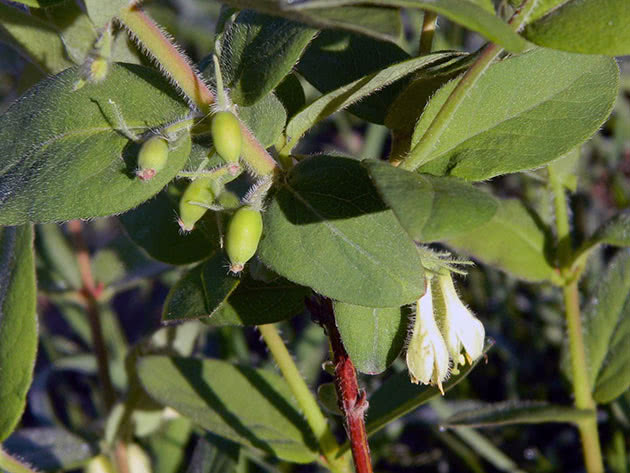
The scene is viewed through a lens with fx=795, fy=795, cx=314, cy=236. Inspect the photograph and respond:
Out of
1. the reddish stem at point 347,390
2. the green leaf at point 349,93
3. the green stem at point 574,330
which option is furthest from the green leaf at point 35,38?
the green stem at point 574,330

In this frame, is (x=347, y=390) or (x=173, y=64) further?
(x=347, y=390)

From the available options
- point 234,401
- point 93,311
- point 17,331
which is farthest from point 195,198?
point 93,311

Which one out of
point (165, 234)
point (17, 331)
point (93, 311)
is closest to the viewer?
point (17, 331)

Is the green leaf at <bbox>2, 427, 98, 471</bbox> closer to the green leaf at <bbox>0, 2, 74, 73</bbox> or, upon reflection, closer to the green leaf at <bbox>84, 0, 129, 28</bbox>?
the green leaf at <bbox>0, 2, 74, 73</bbox>

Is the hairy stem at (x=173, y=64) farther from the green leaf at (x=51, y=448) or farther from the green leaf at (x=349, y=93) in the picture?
the green leaf at (x=51, y=448)

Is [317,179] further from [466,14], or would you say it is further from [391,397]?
[391,397]

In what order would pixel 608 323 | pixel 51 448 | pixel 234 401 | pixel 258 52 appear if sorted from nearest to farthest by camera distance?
pixel 258 52
pixel 234 401
pixel 608 323
pixel 51 448

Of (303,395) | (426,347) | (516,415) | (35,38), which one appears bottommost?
(516,415)
